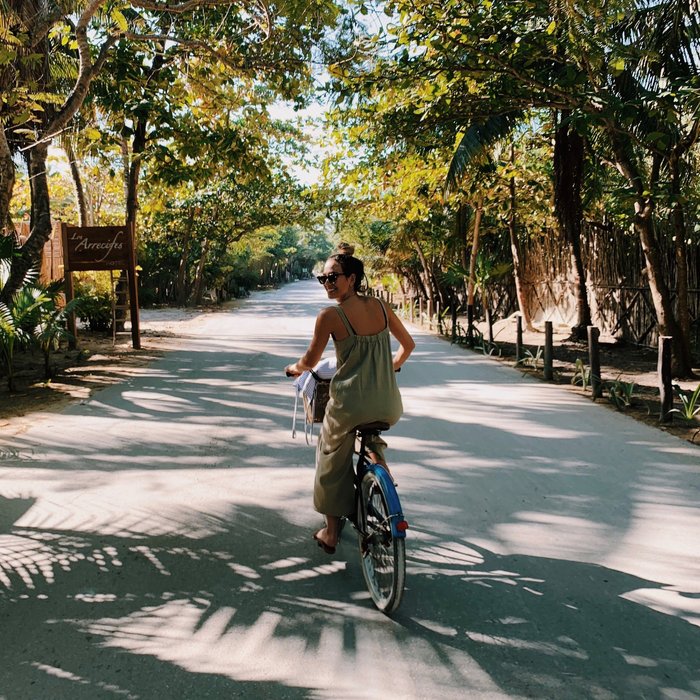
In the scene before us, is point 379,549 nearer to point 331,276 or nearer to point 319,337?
point 319,337

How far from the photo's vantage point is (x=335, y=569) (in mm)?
3889

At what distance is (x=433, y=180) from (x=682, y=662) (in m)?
10.7

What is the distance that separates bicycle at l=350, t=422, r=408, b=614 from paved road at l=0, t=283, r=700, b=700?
130mm

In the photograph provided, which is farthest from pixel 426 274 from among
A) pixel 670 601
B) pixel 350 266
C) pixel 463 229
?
pixel 670 601

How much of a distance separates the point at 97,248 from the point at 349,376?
1165 centimetres

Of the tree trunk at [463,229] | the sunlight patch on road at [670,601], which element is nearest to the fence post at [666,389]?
the sunlight patch on road at [670,601]

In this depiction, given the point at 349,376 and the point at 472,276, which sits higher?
the point at 472,276

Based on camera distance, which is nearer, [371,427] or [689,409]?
[371,427]

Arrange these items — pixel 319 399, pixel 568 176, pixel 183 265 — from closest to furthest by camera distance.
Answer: pixel 319 399, pixel 568 176, pixel 183 265

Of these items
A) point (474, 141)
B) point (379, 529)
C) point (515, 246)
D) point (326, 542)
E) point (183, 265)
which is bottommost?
point (326, 542)

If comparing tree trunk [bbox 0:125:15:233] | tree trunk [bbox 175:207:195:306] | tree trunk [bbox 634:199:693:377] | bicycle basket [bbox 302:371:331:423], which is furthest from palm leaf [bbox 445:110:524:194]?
tree trunk [bbox 175:207:195:306]

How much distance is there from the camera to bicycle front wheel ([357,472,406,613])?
10.7ft

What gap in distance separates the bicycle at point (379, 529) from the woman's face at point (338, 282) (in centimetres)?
72

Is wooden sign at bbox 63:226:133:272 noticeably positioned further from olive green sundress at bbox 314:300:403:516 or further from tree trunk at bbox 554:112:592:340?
olive green sundress at bbox 314:300:403:516
